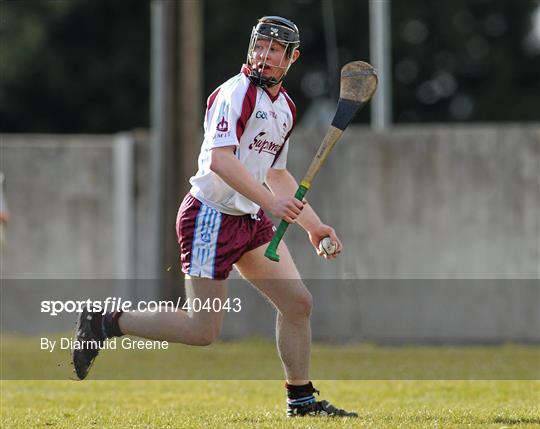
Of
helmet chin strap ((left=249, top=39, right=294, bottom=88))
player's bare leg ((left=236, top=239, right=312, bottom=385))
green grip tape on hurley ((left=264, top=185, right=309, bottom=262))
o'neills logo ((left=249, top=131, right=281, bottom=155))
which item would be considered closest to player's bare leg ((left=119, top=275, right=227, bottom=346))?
player's bare leg ((left=236, top=239, right=312, bottom=385))

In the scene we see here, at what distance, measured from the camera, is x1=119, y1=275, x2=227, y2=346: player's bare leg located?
7348 millimetres

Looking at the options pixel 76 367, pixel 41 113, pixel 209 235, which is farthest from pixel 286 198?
pixel 41 113

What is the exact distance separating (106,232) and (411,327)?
12.8 feet

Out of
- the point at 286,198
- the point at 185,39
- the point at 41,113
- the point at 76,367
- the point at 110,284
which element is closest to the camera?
the point at 286,198

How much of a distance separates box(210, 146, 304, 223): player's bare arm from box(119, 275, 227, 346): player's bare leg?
648 mm

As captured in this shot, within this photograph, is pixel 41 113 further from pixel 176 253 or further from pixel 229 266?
pixel 229 266

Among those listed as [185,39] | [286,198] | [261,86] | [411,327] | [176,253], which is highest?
[185,39]

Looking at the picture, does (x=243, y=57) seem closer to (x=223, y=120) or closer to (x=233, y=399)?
(x=233, y=399)

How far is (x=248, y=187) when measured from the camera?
22.9 ft

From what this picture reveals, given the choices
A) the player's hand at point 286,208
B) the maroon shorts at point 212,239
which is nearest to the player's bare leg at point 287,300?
the maroon shorts at point 212,239

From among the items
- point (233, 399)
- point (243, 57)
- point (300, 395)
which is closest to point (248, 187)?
point (300, 395)

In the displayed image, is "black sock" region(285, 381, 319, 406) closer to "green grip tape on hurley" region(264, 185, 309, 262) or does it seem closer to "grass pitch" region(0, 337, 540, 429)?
"grass pitch" region(0, 337, 540, 429)

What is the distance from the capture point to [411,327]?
15078 millimetres

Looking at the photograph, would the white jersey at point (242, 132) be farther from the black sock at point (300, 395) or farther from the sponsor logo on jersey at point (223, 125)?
the black sock at point (300, 395)
